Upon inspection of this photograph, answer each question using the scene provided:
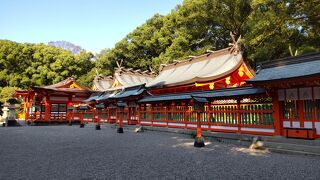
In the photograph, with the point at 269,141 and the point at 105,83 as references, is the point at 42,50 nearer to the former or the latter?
the point at 105,83

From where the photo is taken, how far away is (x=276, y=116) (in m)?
11.6

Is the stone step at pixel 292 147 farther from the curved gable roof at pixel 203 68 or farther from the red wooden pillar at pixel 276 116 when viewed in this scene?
the curved gable roof at pixel 203 68

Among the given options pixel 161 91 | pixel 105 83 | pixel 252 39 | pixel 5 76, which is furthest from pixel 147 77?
pixel 5 76

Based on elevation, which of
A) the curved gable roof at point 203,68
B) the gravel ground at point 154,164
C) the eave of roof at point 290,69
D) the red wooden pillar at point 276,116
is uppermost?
the curved gable roof at point 203,68

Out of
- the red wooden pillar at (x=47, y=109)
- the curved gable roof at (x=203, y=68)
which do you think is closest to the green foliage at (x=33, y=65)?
the red wooden pillar at (x=47, y=109)

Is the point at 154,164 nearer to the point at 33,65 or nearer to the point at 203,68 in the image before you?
the point at 203,68

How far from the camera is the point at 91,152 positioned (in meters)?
10.4

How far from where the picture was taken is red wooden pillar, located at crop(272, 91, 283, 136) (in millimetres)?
11518

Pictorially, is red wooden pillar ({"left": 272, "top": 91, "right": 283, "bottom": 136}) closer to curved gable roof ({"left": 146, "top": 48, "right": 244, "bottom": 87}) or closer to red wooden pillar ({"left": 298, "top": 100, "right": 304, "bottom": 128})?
red wooden pillar ({"left": 298, "top": 100, "right": 304, "bottom": 128})

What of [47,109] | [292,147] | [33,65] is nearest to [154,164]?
[292,147]

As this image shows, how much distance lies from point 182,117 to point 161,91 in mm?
8766

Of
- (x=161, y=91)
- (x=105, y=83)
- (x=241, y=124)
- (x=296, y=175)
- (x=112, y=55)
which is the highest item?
(x=112, y=55)

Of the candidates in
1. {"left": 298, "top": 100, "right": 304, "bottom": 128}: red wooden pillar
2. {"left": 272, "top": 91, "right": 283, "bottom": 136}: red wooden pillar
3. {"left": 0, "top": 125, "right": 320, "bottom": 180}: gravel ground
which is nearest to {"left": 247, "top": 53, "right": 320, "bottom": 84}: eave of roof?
{"left": 272, "top": 91, "right": 283, "bottom": 136}: red wooden pillar

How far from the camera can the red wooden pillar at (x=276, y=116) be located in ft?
37.8
